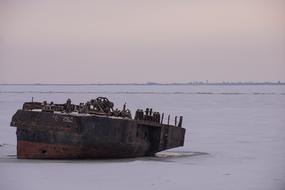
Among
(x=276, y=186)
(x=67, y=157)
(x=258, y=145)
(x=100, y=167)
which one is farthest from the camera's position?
(x=258, y=145)

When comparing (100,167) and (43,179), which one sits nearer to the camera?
(43,179)

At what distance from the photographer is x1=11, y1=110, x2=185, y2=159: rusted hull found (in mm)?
16281

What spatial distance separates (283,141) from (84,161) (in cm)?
897

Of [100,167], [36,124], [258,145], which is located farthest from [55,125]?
[258,145]

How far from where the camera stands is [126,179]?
1396 cm

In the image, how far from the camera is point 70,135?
53.5 feet

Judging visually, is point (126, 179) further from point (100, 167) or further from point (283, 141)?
point (283, 141)

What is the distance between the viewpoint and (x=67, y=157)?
16656 millimetres

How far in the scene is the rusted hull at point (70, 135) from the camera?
53.4 ft

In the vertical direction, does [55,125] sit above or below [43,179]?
above

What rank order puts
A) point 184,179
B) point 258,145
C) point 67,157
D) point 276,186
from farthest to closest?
1. point 258,145
2. point 67,157
3. point 184,179
4. point 276,186

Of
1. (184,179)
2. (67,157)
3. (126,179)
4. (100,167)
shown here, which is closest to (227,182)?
(184,179)

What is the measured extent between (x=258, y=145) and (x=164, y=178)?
852 cm

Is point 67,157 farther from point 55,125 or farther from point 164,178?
point 164,178
